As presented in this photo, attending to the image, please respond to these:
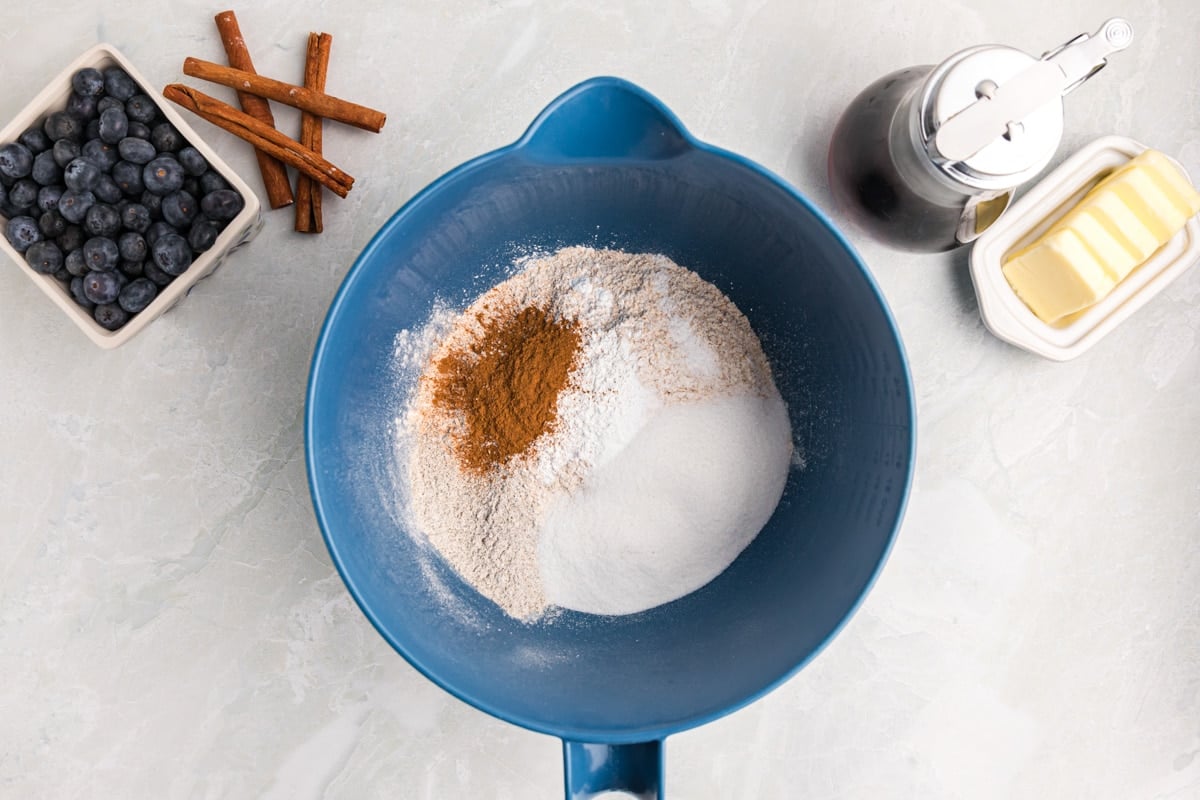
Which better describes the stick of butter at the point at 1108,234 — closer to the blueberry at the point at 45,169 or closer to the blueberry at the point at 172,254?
the blueberry at the point at 172,254

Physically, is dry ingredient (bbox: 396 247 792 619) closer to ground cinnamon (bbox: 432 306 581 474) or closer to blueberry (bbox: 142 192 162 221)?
ground cinnamon (bbox: 432 306 581 474)

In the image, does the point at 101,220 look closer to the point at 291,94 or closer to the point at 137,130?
the point at 137,130

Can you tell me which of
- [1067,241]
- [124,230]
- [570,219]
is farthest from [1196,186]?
[124,230]

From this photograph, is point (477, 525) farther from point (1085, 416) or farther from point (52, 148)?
point (1085, 416)

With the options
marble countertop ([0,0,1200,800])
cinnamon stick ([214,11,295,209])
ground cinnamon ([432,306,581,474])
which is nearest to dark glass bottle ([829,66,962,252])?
marble countertop ([0,0,1200,800])

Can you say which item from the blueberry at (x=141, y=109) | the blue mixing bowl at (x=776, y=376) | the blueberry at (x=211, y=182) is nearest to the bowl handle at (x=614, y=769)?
the blue mixing bowl at (x=776, y=376)

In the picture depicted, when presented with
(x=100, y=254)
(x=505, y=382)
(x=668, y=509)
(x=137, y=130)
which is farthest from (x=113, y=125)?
(x=668, y=509)
